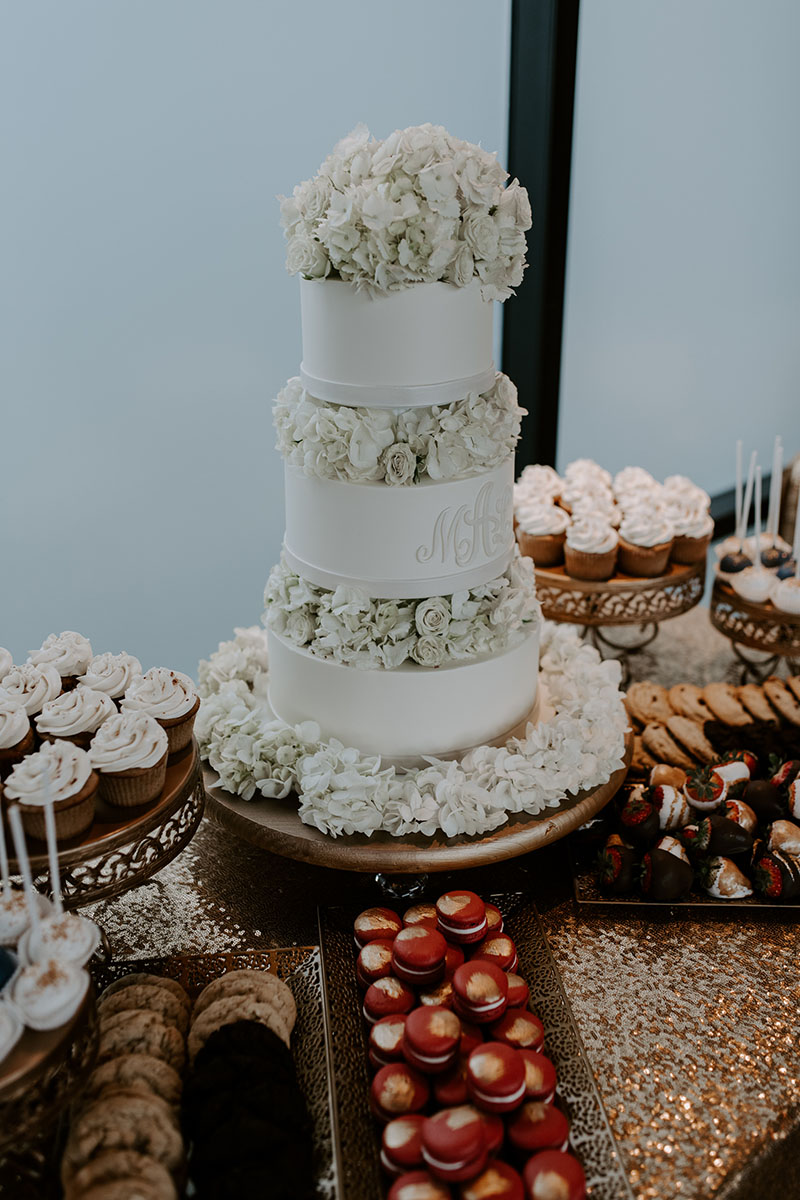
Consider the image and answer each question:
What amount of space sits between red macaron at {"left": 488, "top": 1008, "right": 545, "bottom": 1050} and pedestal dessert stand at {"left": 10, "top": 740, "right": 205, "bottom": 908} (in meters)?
0.65

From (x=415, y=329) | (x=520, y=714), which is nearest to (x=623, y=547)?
(x=520, y=714)

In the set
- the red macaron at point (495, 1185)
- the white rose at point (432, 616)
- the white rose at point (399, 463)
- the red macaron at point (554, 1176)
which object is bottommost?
the red macaron at point (554, 1176)

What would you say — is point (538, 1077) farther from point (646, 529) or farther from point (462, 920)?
point (646, 529)

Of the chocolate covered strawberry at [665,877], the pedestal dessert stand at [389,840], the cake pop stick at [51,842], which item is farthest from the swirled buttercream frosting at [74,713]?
the chocolate covered strawberry at [665,877]

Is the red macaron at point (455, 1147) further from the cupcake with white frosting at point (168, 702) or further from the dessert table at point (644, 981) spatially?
the cupcake with white frosting at point (168, 702)

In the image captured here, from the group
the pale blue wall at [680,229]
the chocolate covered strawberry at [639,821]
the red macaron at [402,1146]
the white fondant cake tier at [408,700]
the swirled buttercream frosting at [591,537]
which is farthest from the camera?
the pale blue wall at [680,229]

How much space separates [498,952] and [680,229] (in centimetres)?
360

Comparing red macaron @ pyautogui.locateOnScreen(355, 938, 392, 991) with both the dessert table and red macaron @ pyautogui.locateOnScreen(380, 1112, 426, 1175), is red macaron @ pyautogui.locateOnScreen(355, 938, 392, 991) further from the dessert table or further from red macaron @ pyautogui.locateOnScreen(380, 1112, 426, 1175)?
red macaron @ pyautogui.locateOnScreen(380, 1112, 426, 1175)

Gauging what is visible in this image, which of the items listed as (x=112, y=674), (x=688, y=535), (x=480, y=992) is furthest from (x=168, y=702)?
(x=688, y=535)

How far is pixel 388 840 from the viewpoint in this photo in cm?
193

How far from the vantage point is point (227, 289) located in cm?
294

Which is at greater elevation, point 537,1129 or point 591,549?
point 591,549

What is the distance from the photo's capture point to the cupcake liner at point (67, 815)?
1.57m

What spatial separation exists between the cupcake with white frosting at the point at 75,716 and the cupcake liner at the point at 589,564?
1496 mm
